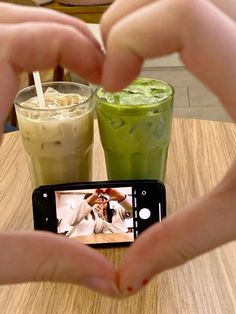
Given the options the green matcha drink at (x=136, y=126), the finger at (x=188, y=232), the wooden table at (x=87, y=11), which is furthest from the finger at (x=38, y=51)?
the wooden table at (x=87, y=11)

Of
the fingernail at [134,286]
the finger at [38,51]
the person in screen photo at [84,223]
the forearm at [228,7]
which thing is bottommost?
the person in screen photo at [84,223]

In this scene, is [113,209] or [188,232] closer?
[188,232]

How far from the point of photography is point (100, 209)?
0.70 metres

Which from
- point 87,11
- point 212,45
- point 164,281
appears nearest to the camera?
point 212,45

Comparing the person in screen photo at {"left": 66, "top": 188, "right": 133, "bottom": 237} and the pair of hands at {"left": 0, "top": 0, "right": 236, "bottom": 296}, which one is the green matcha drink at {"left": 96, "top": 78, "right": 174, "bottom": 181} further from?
the pair of hands at {"left": 0, "top": 0, "right": 236, "bottom": 296}

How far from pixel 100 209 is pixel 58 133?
11cm

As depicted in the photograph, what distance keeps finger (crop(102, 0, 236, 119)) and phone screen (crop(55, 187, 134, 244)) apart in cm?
32

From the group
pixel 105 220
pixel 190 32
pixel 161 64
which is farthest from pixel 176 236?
pixel 161 64

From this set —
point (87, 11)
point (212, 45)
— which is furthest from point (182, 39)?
point (87, 11)

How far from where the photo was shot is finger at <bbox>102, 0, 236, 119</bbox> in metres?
0.38

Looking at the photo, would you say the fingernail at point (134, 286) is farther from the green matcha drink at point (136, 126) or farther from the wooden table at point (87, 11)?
the wooden table at point (87, 11)

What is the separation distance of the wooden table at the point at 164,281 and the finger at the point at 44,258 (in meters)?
0.18

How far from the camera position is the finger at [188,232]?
1.42 feet

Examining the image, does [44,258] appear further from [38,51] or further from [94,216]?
[94,216]
